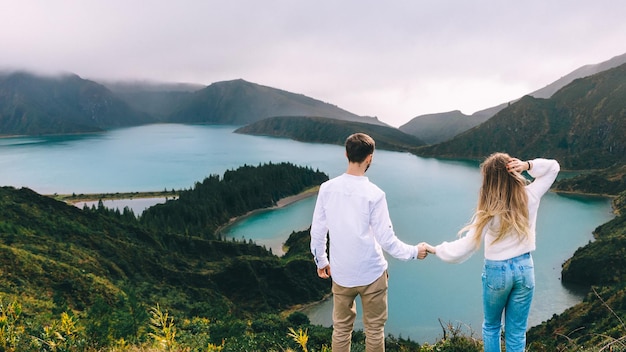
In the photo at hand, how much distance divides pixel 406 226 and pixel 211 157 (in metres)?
141

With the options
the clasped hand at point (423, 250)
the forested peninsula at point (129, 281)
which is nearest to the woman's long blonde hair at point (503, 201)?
the clasped hand at point (423, 250)

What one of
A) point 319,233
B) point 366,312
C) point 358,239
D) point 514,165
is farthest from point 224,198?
point 514,165

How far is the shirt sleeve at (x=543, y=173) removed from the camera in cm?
471

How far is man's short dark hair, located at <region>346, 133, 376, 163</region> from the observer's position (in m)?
4.61

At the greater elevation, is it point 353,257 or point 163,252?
point 353,257

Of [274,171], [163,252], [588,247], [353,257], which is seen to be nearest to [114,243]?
[163,252]

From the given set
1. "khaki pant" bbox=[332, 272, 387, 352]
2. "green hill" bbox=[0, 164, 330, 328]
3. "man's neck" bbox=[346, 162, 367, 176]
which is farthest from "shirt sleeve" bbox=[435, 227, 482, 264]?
"green hill" bbox=[0, 164, 330, 328]

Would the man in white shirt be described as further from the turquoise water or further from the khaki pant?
the turquoise water

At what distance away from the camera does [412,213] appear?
83438 millimetres

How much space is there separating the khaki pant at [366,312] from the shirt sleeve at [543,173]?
212cm

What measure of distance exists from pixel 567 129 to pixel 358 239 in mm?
198181

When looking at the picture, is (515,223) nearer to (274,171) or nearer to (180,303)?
(180,303)

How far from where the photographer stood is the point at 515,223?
4395 mm

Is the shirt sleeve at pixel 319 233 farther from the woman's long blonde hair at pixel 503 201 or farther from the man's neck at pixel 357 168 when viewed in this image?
the woman's long blonde hair at pixel 503 201
